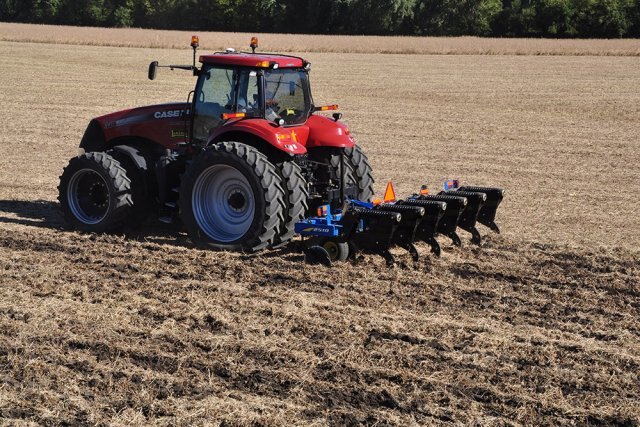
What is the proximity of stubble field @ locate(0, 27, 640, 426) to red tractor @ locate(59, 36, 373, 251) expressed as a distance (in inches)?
13.6

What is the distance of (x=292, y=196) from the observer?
899 centimetres

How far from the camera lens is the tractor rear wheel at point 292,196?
8992mm

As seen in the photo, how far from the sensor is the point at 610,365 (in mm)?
6312

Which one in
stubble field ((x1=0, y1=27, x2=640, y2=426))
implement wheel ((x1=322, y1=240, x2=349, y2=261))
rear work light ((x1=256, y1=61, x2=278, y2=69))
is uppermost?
rear work light ((x1=256, y1=61, x2=278, y2=69))

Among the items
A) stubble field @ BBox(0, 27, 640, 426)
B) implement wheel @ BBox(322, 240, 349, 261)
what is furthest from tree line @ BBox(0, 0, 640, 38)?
implement wheel @ BBox(322, 240, 349, 261)

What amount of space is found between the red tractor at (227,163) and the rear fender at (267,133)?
0.04 ft

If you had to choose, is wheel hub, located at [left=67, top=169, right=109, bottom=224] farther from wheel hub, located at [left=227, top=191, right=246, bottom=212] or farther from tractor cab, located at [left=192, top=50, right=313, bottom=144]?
wheel hub, located at [left=227, top=191, right=246, bottom=212]

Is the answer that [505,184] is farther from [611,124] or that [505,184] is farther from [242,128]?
[611,124]

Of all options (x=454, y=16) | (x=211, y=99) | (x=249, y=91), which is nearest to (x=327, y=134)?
(x=249, y=91)

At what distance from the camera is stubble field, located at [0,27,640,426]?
5648 millimetres

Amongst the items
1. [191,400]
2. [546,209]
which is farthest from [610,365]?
[546,209]

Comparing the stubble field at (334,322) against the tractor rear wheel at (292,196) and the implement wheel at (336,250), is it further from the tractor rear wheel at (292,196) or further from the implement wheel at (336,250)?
the tractor rear wheel at (292,196)

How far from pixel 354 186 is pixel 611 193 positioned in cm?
461

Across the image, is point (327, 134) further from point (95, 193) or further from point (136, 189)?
point (95, 193)
